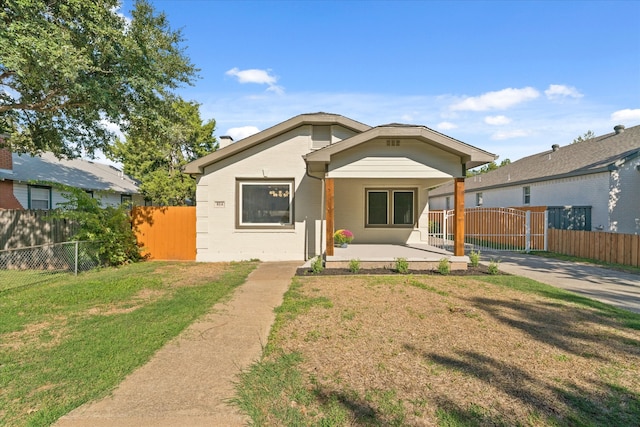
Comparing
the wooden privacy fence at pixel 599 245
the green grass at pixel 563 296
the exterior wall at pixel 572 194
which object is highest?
the exterior wall at pixel 572 194

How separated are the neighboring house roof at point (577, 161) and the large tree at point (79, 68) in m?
18.3

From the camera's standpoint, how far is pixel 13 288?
6793 mm

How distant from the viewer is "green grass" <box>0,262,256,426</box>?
109 inches

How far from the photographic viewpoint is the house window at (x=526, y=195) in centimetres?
1794

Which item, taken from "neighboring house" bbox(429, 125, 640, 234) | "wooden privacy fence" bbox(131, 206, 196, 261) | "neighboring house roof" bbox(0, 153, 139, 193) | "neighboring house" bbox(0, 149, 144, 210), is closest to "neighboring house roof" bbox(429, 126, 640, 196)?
"neighboring house" bbox(429, 125, 640, 234)

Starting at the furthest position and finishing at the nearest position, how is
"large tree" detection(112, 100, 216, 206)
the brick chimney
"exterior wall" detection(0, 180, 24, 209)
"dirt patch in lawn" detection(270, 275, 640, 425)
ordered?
"large tree" detection(112, 100, 216, 206) < the brick chimney < "exterior wall" detection(0, 180, 24, 209) < "dirt patch in lawn" detection(270, 275, 640, 425)

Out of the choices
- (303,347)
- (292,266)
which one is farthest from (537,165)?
(303,347)

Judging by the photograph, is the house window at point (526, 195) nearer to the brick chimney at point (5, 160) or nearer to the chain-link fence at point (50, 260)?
the chain-link fence at point (50, 260)

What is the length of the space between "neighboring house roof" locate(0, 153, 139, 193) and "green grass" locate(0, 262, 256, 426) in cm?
862

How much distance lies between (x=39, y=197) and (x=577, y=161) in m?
26.8

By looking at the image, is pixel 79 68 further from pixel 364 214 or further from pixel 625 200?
pixel 625 200

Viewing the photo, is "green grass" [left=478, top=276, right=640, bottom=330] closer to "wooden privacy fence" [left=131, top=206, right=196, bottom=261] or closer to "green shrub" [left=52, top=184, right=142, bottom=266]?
"wooden privacy fence" [left=131, top=206, right=196, bottom=261]

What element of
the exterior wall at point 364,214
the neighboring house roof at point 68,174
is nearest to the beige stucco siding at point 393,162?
the exterior wall at point 364,214

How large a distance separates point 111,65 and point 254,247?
678 cm
